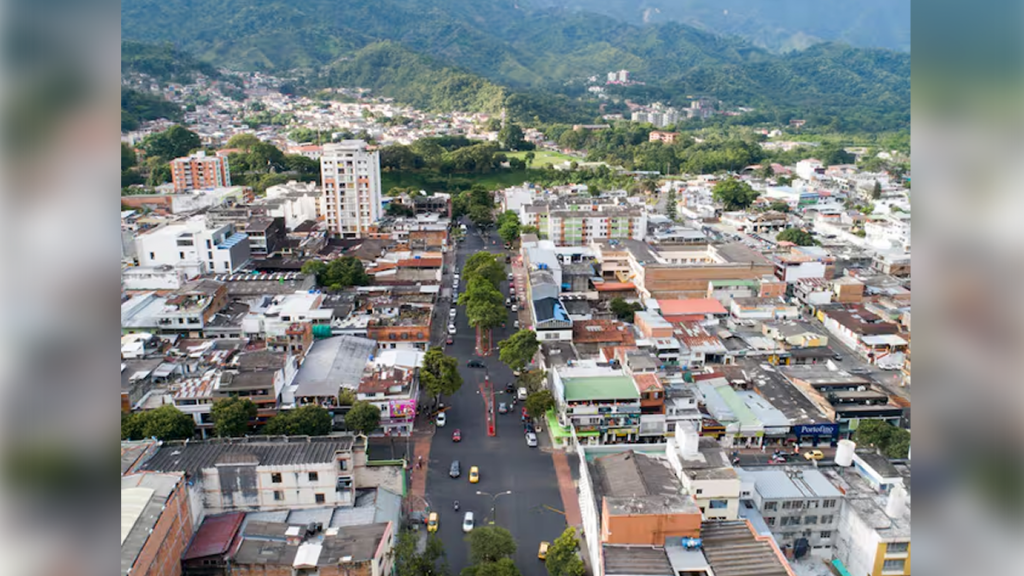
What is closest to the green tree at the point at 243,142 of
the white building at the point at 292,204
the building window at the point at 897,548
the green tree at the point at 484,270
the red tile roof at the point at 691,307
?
the white building at the point at 292,204

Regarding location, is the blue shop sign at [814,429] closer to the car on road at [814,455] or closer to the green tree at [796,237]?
the car on road at [814,455]

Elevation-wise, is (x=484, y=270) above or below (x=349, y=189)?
below

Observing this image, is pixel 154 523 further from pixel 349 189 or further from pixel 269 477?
pixel 349 189

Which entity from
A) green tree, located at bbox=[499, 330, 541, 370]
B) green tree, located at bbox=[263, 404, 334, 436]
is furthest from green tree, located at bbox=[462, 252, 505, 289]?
green tree, located at bbox=[263, 404, 334, 436]

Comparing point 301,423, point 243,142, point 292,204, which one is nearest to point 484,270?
point 301,423
